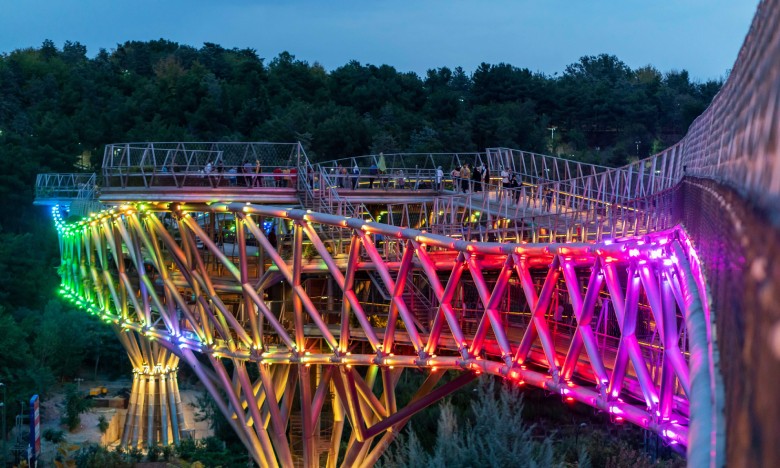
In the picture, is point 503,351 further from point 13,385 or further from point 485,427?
point 13,385

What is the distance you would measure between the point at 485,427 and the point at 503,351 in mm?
Result: 2853

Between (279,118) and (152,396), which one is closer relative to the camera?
(152,396)

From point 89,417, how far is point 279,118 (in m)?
30.6

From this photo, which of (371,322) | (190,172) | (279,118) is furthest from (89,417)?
(279,118)

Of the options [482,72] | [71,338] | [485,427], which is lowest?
[71,338]

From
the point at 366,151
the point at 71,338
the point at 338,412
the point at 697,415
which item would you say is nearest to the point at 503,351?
the point at 338,412

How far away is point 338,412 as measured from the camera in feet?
106

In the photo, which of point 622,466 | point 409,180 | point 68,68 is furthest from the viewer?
point 68,68

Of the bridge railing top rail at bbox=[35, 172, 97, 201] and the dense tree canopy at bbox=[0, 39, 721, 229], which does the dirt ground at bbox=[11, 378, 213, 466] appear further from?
the dense tree canopy at bbox=[0, 39, 721, 229]

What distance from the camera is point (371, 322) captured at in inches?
1313

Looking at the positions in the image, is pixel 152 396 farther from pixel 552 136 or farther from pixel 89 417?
pixel 552 136

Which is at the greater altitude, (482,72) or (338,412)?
(482,72)

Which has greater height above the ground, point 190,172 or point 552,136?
point 552,136

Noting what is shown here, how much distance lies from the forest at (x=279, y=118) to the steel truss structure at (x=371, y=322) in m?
24.5
